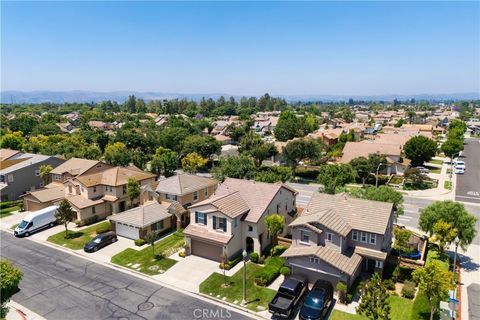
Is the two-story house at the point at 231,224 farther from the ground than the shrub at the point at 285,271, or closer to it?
farther from the ground

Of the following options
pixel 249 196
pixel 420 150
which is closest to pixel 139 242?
pixel 249 196

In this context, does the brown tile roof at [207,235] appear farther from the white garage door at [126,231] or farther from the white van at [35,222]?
the white van at [35,222]

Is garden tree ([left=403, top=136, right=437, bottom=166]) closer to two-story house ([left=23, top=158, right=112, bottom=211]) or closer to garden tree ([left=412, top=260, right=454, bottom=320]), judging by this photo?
garden tree ([left=412, top=260, right=454, bottom=320])

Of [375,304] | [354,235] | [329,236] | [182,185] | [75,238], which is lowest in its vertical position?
[75,238]

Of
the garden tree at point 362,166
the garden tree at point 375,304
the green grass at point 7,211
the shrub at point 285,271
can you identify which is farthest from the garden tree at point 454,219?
the green grass at point 7,211

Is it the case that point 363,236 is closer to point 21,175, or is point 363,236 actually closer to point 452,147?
point 21,175

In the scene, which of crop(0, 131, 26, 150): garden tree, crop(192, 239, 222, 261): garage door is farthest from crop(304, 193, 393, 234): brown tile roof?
crop(0, 131, 26, 150): garden tree
